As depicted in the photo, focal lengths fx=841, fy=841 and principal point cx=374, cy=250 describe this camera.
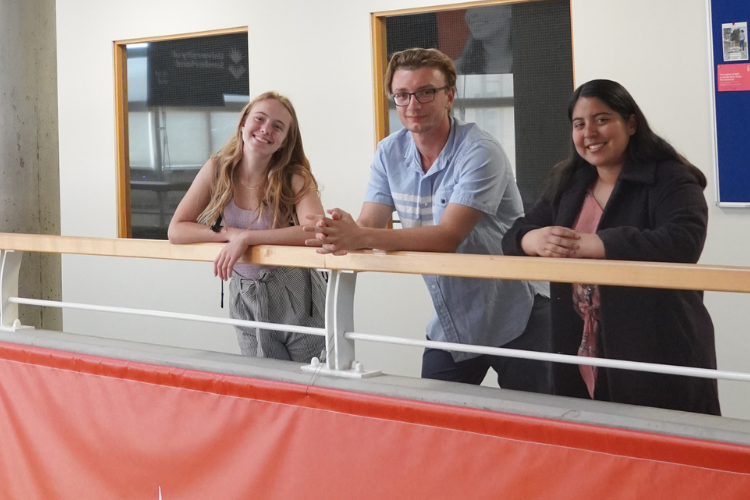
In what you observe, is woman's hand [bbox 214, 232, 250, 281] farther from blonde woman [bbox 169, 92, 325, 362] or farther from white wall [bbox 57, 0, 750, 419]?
white wall [bbox 57, 0, 750, 419]

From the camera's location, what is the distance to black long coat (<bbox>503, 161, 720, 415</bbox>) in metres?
1.74

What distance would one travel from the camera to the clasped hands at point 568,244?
5.78 ft

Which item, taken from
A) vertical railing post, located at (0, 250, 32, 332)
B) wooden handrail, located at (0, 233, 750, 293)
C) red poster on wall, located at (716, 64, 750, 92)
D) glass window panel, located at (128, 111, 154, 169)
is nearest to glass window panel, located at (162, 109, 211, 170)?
glass window panel, located at (128, 111, 154, 169)

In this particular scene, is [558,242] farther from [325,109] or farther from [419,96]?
[325,109]

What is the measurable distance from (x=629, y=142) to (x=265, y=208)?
3.12 feet

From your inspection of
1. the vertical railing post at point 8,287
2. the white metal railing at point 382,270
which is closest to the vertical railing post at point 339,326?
the white metal railing at point 382,270

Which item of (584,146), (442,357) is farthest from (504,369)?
(584,146)

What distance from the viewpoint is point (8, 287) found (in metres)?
2.33

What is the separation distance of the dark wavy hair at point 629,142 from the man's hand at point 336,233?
1.89 feet

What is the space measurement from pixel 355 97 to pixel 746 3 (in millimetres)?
1933

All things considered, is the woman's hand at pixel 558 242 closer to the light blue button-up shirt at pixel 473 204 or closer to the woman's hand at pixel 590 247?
the woman's hand at pixel 590 247

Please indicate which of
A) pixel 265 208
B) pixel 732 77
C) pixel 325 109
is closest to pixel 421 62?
pixel 265 208

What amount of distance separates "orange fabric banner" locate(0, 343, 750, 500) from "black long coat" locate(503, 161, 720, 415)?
19.5 inches

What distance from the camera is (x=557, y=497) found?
1373mm
